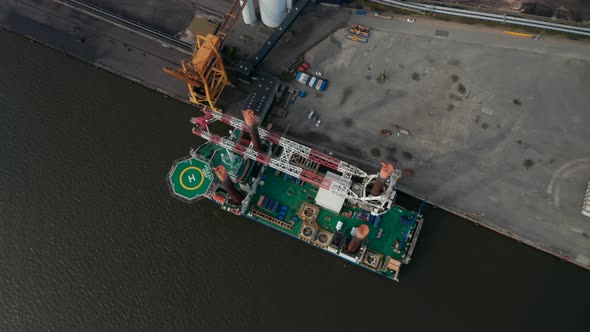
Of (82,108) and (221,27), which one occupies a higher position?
(221,27)

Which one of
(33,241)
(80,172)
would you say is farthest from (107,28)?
(33,241)

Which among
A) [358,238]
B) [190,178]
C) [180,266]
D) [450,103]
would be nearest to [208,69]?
[190,178]

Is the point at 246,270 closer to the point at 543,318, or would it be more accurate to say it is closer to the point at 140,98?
the point at 140,98

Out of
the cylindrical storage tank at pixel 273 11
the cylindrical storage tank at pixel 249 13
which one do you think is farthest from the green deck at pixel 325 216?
the cylindrical storage tank at pixel 249 13

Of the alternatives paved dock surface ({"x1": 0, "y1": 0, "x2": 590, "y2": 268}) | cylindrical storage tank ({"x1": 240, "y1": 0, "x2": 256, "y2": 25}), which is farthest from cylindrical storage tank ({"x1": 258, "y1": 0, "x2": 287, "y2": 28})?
paved dock surface ({"x1": 0, "y1": 0, "x2": 590, "y2": 268})

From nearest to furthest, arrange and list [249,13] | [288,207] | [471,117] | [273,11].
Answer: [288,207] < [471,117] < [273,11] < [249,13]

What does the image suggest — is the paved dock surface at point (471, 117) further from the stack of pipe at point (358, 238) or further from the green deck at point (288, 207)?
the stack of pipe at point (358, 238)

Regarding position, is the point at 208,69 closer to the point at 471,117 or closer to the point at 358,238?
the point at 358,238
